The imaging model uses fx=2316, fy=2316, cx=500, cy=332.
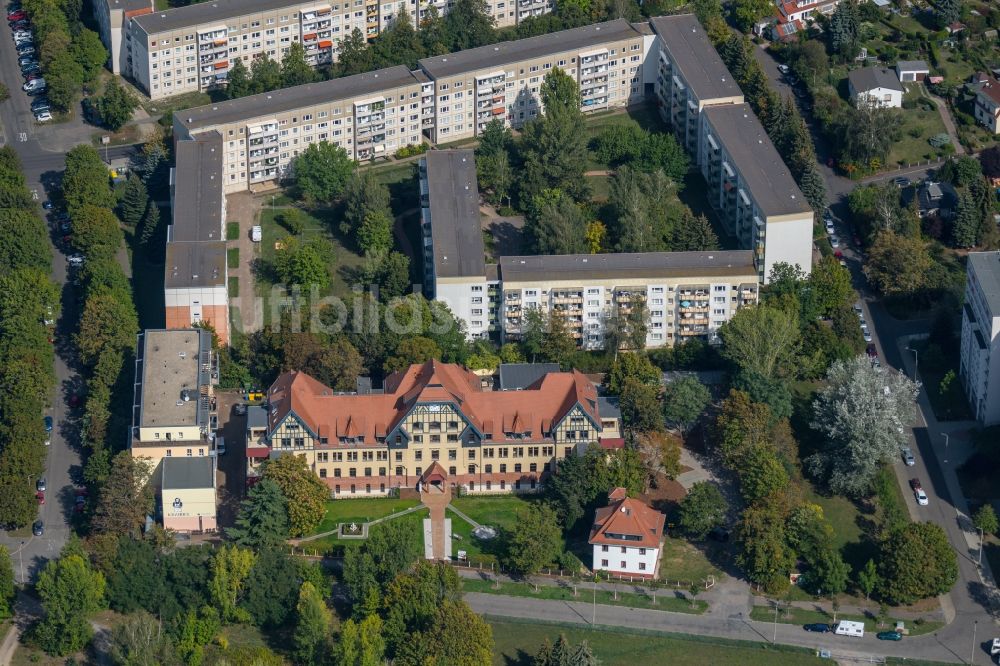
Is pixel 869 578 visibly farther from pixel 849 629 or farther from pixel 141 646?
pixel 141 646

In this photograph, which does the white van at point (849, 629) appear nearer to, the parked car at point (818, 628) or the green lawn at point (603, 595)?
the parked car at point (818, 628)

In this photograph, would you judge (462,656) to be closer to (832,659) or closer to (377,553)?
(377,553)

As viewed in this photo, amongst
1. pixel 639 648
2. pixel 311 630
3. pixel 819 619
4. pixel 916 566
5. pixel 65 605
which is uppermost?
pixel 65 605

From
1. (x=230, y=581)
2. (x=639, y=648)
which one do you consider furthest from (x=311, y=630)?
(x=639, y=648)

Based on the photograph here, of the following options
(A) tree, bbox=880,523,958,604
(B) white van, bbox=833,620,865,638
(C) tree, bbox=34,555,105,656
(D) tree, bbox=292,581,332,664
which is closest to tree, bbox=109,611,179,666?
(C) tree, bbox=34,555,105,656

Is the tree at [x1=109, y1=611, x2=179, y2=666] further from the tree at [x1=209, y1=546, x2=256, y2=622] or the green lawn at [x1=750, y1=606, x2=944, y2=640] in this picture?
the green lawn at [x1=750, y1=606, x2=944, y2=640]

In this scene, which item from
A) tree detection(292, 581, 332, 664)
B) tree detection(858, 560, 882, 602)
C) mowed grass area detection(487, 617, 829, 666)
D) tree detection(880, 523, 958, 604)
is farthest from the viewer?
tree detection(858, 560, 882, 602)

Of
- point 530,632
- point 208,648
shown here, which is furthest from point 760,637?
point 208,648
